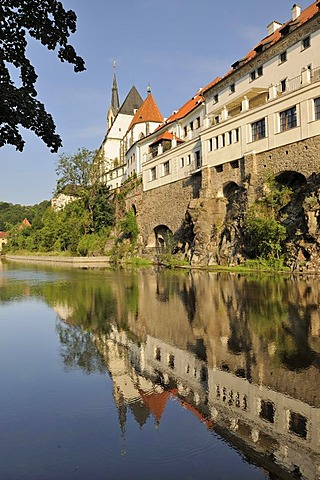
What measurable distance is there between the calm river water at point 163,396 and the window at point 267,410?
13 millimetres

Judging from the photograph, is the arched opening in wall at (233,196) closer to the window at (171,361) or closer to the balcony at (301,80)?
the balcony at (301,80)

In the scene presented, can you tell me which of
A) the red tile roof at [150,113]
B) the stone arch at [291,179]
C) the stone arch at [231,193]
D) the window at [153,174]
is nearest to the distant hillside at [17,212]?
the red tile roof at [150,113]

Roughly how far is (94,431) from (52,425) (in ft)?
1.83

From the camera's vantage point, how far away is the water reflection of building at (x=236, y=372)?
4.41 m

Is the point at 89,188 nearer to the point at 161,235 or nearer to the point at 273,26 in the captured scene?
the point at 161,235

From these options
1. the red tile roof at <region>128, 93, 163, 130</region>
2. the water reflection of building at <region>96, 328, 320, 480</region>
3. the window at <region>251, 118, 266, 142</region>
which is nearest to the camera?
the water reflection of building at <region>96, 328, 320, 480</region>

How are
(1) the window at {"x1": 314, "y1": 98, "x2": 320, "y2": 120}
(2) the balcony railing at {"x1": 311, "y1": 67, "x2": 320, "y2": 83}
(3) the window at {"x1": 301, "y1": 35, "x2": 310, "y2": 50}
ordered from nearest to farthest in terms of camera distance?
(1) the window at {"x1": 314, "y1": 98, "x2": 320, "y2": 120} → (2) the balcony railing at {"x1": 311, "y1": 67, "x2": 320, "y2": 83} → (3) the window at {"x1": 301, "y1": 35, "x2": 310, "y2": 50}

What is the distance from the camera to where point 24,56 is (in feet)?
16.6

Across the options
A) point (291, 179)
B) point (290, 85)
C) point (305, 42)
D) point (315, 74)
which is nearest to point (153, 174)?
point (290, 85)

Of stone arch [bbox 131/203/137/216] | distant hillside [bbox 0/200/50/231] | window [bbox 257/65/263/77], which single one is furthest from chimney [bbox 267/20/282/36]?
distant hillside [bbox 0/200/50/231]

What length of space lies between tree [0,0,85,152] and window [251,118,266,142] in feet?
83.2

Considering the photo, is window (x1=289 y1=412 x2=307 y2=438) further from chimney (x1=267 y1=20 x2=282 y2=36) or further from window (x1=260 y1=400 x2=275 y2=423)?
chimney (x1=267 y1=20 x2=282 y2=36)

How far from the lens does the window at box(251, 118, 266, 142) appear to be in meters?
28.5

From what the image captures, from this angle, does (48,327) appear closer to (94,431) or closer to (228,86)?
(94,431)
